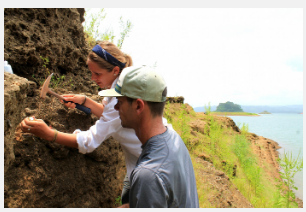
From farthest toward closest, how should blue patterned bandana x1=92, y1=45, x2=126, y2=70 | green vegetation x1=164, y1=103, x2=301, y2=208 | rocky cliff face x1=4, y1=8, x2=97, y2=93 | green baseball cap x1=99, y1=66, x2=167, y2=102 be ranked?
green vegetation x1=164, y1=103, x2=301, y2=208 < rocky cliff face x1=4, y1=8, x2=97, y2=93 < blue patterned bandana x1=92, y1=45, x2=126, y2=70 < green baseball cap x1=99, y1=66, x2=167, y2=102

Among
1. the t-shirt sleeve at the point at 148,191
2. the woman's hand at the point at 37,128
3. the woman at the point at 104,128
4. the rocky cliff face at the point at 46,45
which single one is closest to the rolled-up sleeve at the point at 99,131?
the woman at the point at 104,128

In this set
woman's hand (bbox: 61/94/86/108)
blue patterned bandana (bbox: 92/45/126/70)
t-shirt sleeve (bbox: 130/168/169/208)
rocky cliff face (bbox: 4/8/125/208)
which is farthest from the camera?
woman's hand (bbox: 61/94/86/108)

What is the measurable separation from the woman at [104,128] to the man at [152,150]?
1.76 feet

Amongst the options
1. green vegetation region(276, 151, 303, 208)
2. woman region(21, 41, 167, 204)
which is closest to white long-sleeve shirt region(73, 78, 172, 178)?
woman region(21, 41, 167, 204)

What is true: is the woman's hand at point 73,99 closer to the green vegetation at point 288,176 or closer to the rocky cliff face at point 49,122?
the rocky cliff face at point 49,122

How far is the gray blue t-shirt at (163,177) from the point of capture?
1143mm

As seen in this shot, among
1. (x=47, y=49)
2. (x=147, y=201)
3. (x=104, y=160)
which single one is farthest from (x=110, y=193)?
(x=47, y=49)

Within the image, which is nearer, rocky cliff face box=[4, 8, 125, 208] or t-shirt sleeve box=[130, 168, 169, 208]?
t-shirt sleeve box=[130, 168, 169, 208]

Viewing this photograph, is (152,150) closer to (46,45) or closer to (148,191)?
(148,191)

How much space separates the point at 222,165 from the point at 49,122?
5.23 m

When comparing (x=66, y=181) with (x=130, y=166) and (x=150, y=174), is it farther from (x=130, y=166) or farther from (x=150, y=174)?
(x=150, y=174)

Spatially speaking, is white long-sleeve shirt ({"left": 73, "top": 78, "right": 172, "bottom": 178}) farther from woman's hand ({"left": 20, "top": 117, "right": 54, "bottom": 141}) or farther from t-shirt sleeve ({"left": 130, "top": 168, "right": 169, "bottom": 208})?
t-shirt sleeve ({"left": 130, "top": 168, "right": 169, "bottom": 208})

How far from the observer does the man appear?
115cm

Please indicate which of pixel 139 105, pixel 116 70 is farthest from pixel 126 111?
pixel 116 70
